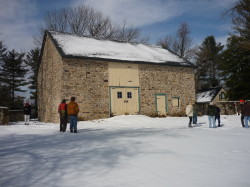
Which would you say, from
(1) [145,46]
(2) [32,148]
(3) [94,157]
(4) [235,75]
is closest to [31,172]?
(3) [94,157]

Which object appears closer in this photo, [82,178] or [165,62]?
[82,178]

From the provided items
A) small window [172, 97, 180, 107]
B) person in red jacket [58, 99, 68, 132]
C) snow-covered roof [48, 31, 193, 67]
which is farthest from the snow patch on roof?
person in red jacket [58, 99, 68, 132]

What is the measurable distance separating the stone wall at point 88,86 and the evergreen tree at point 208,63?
24.9 meters

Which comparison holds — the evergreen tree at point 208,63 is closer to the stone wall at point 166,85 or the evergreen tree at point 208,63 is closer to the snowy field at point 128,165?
the stone wall at point 166,85

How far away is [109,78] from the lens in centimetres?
1633

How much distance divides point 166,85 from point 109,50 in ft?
18.5

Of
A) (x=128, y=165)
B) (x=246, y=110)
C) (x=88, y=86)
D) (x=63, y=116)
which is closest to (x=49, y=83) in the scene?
(x=88, y=86)

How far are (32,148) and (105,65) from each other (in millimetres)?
11151

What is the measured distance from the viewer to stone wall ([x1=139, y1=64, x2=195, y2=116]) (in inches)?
688

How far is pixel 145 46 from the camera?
2159cm

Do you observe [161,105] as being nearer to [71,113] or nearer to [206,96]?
[71,113]

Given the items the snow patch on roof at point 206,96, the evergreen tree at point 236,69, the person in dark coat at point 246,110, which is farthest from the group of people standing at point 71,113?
the snow patch on roof at point 206,96

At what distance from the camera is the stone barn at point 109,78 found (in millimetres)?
15180

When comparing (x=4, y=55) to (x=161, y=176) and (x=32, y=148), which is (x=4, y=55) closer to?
(x=32, y=148)
